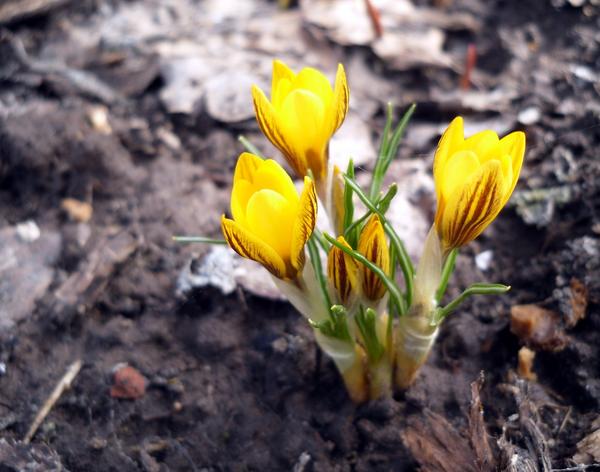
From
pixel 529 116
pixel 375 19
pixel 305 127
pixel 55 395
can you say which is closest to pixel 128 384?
pixel 55 395

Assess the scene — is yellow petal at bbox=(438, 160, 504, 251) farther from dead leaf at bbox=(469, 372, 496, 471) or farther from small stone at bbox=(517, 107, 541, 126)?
small stone at bbox=(517, 107, 541, 126)

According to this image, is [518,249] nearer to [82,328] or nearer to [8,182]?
[82,328]

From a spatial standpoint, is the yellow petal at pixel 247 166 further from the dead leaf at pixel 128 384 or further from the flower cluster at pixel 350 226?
the dead leaf at pixel 128 384

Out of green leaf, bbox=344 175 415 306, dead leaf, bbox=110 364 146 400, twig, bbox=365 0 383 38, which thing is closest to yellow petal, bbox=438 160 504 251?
green leaf, bbox=344 175 415 306

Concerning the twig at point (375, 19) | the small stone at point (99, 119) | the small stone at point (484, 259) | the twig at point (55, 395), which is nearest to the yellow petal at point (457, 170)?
the small stone at point (484, 259)

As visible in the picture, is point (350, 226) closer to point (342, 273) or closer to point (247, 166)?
point (342, 273)

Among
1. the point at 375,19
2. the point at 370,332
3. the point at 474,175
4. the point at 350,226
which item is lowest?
the point at 370,332
